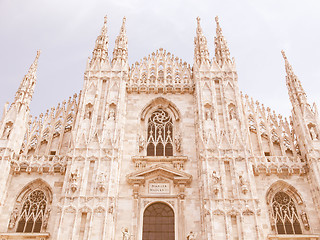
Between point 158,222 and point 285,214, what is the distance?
19.7ft

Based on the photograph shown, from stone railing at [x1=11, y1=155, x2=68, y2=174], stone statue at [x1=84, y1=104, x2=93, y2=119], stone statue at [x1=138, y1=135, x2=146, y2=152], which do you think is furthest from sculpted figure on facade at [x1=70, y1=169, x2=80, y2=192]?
stone statue at [x1=138, y1=135, x2=146, y2=152]

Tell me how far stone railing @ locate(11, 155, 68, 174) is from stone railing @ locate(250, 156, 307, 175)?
9.70 m

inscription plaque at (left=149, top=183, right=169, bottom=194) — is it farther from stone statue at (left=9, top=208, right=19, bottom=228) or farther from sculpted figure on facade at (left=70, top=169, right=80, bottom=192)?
stone statue at (left=9, top=208, right=19, bottom=228)

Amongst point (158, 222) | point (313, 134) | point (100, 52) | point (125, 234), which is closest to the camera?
point (125, 234)

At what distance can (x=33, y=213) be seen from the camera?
16.3 m

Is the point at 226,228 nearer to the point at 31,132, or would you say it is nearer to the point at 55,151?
the point at 55,151

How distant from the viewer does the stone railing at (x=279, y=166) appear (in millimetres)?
17000

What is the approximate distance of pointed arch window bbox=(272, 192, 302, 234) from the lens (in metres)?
15.8

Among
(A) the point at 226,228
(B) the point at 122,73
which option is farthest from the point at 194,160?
(B) the point at 122,73

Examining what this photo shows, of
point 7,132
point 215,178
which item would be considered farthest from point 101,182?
point 7,132

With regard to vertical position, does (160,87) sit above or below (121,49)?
below

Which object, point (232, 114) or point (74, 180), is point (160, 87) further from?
point (74, 180)

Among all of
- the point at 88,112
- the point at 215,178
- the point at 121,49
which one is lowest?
the point at 215,178

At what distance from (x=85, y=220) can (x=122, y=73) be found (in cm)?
908
